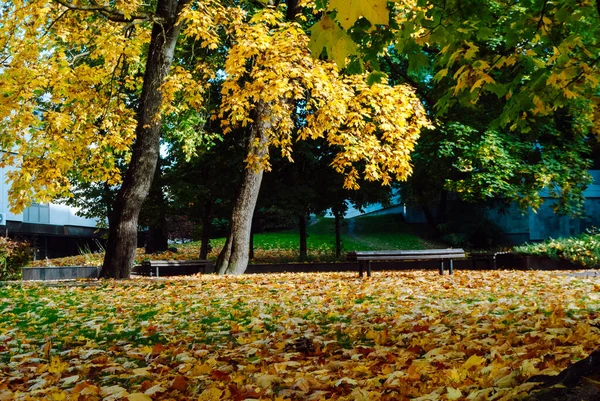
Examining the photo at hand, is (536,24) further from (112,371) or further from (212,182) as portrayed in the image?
(212,182)

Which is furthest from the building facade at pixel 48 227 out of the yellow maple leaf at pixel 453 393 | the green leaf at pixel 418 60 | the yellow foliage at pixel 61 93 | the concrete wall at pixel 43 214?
the yellow maple leaf at pixel 453 393

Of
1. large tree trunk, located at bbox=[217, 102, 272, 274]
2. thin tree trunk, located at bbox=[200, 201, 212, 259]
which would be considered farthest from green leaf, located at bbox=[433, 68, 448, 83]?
thin tree trunk, located at bbox=[200, 201, 212, 259]

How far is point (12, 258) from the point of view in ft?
57.9

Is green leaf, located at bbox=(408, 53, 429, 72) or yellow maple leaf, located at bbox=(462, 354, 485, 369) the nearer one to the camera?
yellow maple leaf, located at bbox=(462, 354, 485, 369)

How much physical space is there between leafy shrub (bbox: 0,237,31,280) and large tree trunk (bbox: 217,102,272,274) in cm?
764

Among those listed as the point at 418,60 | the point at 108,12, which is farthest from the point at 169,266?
the point at 418,60

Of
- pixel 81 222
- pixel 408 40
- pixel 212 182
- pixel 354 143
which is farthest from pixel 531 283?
pixel 81 222

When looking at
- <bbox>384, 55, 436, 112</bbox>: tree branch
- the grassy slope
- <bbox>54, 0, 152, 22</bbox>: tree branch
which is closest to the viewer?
<bbox>54, 0, 152, 22</bbox>: tree branch

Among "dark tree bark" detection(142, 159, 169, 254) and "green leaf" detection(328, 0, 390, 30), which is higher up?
"dark tree bark" detection(142, 159, 169, 254)

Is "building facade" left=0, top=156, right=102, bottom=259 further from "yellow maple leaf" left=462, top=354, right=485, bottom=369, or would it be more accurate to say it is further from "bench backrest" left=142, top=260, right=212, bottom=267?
"yellow maple leaf" left=462, top=354, right=485, bottom=369

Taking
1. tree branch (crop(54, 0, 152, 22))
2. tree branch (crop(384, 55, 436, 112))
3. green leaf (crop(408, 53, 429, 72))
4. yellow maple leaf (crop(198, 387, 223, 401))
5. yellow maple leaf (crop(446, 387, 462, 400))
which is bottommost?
yellow maple leaf (crop(198, 387, 223, 401))

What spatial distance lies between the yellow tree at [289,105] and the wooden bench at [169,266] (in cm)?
302

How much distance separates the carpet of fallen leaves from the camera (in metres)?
3.58

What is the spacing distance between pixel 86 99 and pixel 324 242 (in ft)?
63.1
